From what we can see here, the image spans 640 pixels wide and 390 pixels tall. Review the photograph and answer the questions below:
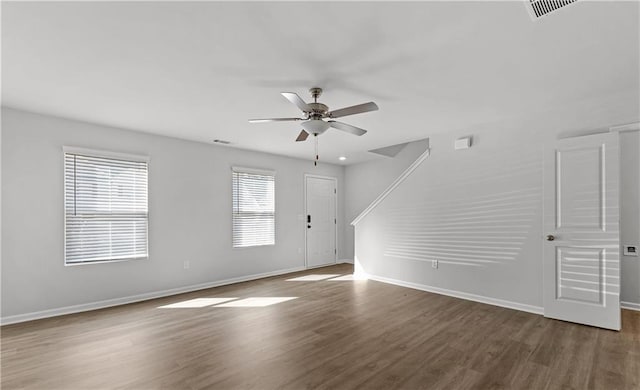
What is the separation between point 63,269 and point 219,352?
260 centimetres

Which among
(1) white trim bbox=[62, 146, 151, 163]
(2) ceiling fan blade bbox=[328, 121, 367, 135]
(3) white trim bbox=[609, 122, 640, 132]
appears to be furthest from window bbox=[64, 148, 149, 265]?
(3) white trim bbox=[609, 122, 640, 132]

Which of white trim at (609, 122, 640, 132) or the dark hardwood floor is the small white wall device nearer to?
white trim at (609, 122, 640, 132)

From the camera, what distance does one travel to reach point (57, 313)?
12.4ft

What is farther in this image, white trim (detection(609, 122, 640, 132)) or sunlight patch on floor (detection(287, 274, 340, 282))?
sunlight patch on floor (detection(287, 274, 340, 282))

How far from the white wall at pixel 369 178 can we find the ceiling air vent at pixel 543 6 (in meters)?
4.38

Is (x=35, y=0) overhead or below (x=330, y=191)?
overhead

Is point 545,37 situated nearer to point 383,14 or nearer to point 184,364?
point 383,14

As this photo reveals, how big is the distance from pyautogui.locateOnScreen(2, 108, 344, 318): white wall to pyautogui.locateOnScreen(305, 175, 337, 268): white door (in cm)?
26

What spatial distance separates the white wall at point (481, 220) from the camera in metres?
3.70

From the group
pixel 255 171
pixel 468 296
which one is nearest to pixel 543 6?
pixel 468 296

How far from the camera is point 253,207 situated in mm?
5879

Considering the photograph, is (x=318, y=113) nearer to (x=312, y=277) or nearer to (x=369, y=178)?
(x=312, y=277)

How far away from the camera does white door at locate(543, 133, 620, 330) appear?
316 cm

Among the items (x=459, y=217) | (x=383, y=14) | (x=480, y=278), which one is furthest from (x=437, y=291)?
(x=383, y=14)
